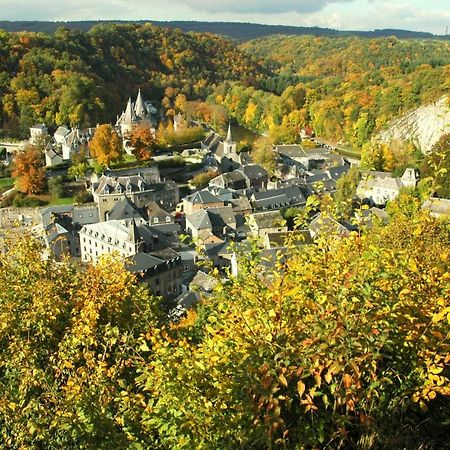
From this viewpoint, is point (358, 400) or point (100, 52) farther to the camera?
point (100, 52)

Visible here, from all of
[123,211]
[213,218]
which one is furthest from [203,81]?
[213,218]

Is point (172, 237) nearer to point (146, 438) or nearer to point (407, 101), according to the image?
point (146, 438)

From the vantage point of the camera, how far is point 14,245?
10492 mm

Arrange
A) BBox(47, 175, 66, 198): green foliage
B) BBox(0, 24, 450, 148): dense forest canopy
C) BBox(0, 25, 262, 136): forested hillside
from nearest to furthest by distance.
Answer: BBox(47, 175, 66, 198): green foliage → BBox(0, 25, 262, 136): forested hillside → BBox(0, 24, 450, 148): dense forest canopy

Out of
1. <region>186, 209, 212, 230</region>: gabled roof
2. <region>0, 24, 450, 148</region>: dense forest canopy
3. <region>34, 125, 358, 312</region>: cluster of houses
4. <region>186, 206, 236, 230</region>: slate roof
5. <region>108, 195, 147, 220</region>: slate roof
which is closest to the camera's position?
<region>34, 125, 358, 312</region>: cluster of houses

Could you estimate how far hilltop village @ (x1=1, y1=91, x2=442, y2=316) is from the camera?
87.2 ft

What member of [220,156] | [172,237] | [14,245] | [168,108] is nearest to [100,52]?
[168,108]

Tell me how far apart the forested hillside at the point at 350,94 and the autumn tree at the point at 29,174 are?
41.0m

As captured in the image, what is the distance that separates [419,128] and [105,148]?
3804 cm

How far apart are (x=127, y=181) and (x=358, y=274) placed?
120 feet

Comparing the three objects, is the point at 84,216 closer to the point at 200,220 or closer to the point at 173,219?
the point at 173,219

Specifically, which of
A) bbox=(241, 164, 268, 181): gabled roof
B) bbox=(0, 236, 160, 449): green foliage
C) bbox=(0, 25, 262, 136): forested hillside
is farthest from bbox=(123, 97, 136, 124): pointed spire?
bbox=(0, 236, 160, 449): green foliage

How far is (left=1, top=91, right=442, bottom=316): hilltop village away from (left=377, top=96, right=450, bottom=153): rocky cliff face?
306 inches

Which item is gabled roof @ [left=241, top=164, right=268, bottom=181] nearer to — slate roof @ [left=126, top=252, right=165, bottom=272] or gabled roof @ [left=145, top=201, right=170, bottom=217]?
gabled roof @ [left=145, top=201, right=170, bottom=217]
